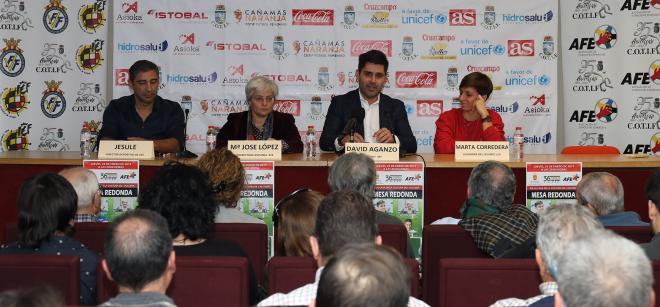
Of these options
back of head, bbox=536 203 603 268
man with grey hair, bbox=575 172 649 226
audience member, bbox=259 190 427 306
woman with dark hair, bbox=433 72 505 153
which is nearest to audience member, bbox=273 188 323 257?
audience member, bbox=259 190 427 306

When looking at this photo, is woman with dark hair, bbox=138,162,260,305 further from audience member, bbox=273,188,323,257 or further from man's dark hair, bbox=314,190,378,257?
man's dark hair, bbox=314,190,378,257

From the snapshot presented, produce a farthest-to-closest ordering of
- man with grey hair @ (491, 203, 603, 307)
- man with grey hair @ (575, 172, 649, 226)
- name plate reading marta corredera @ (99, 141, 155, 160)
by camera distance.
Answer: name plate reading marta corredera @ (99, 141, 155, 160)
man with grey hair @ (575, 172, 649, 226)
man with grey hair @ (491, 203, 603, 307)

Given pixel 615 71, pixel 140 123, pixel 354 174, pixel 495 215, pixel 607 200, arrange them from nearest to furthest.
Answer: pixel 495 215 → pixel 607 200 → pixel 354 174 → pixel 140 123 → pixel 615 71

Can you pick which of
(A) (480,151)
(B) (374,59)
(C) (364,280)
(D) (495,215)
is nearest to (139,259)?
(C) (364,280)

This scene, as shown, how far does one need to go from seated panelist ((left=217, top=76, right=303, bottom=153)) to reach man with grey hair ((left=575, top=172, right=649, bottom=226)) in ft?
8.63

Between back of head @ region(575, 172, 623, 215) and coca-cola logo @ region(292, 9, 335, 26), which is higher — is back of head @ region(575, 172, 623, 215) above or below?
below

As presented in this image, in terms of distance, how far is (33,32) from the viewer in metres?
7.50

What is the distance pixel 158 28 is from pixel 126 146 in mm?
2122

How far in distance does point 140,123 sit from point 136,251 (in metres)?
4.14

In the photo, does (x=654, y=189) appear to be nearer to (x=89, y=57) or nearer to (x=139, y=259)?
(x=139, y=259)

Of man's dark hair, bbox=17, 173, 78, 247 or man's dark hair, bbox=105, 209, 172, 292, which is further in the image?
man's dark hair, bbox=17, 173, 78, 247

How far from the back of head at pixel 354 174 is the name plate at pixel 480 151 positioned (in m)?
1.54

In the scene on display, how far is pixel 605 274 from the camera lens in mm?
1752

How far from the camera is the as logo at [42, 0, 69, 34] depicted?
7492mm
